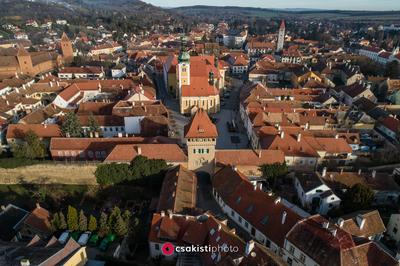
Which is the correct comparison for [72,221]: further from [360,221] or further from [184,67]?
[184,67]

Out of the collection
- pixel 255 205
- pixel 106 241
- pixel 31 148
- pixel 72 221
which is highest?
pixel 31 148

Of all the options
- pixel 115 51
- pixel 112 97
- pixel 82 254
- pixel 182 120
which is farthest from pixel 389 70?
pixel 115 51

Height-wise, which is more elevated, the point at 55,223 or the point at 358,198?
the point at 358,198

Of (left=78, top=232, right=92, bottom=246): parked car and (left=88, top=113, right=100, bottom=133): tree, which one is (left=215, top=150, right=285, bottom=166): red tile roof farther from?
(left=88, top=113, right=100, bottom=133): tree

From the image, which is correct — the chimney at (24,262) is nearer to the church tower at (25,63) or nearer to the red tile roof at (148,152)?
the red tile roof at (148,152)

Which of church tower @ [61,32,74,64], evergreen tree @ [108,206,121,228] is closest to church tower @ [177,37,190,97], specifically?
evergreen tree @ [108,206,121,228]

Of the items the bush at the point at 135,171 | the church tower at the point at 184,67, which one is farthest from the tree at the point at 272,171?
the church tower at the point at 184,67

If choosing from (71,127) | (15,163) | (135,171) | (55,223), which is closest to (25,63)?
(71,127)
